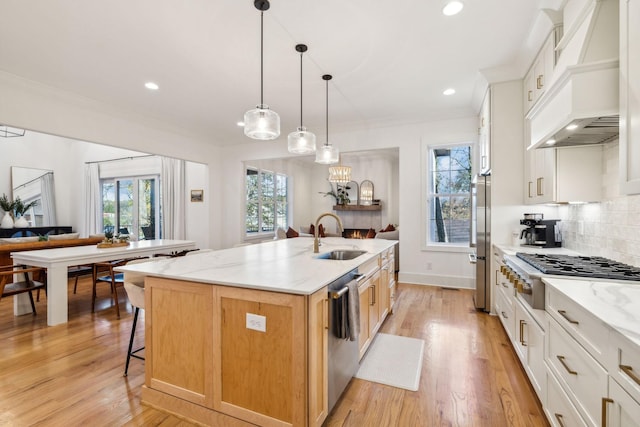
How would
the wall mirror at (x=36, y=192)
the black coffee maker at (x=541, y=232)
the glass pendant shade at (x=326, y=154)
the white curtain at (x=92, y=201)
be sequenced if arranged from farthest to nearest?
the white curtain at (x=92, y=201) → the wall mirror at (x=36, y=192) → the glass pendant shade at (x=326, y=154) → the black coffee maker at (x=541, y=232)

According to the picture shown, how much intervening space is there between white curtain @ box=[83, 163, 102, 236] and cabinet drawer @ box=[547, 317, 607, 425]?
9.71m

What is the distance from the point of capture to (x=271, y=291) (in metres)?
1.52

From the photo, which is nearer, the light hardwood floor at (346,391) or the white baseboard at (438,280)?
the light hardwood floor at (346,391)

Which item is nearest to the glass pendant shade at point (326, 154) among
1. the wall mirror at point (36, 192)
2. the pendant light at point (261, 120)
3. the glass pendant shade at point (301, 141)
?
the glass pendant shade at point (301, 141)

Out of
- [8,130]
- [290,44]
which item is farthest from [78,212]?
[290,44]

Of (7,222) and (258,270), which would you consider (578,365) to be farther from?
(7,222)

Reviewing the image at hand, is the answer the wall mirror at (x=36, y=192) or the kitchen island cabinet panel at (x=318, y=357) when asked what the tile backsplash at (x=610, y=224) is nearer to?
the kitchen island cabinet panel at (x=318, y=357)

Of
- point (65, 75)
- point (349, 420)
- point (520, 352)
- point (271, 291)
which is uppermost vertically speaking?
point (65, 75)

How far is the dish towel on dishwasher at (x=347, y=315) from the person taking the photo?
1766 millimetres

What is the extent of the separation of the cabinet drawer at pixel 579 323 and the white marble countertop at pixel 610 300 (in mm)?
30

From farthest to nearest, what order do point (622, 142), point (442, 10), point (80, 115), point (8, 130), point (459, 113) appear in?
point (8, 130) → point (459, 113) → point (80, 115) → point (442, 10) → point (622, 142)

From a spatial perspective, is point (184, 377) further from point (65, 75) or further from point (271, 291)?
point (65, 75)

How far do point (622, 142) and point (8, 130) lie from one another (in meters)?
10.6

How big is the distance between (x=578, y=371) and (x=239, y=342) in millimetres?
1620
